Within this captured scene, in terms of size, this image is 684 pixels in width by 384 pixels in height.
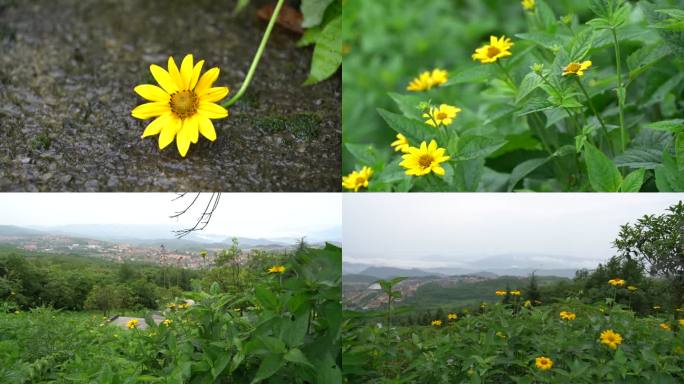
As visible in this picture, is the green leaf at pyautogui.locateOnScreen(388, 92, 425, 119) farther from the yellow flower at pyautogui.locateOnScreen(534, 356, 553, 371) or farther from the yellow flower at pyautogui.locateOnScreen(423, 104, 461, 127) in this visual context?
the yellow flower at pyautogui.locateOnScreen(534, 356, 553, 371)

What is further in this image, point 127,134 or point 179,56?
point 179,56

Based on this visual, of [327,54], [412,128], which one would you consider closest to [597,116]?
[412,128]

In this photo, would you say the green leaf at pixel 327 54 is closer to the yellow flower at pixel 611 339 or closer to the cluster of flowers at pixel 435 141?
the cluster of flowers at pixel 435 141

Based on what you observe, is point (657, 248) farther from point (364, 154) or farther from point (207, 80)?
point (207, 80)

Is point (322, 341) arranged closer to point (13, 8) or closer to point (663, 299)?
point (663, 299)

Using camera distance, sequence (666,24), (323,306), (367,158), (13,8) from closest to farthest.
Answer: (666,24), (323,306), (367,158), (13,8)

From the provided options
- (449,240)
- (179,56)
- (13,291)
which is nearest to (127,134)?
(179,56)

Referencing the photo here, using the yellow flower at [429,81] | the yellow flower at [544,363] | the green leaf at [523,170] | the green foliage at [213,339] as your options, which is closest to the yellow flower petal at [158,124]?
the green foliage at [213,339]
